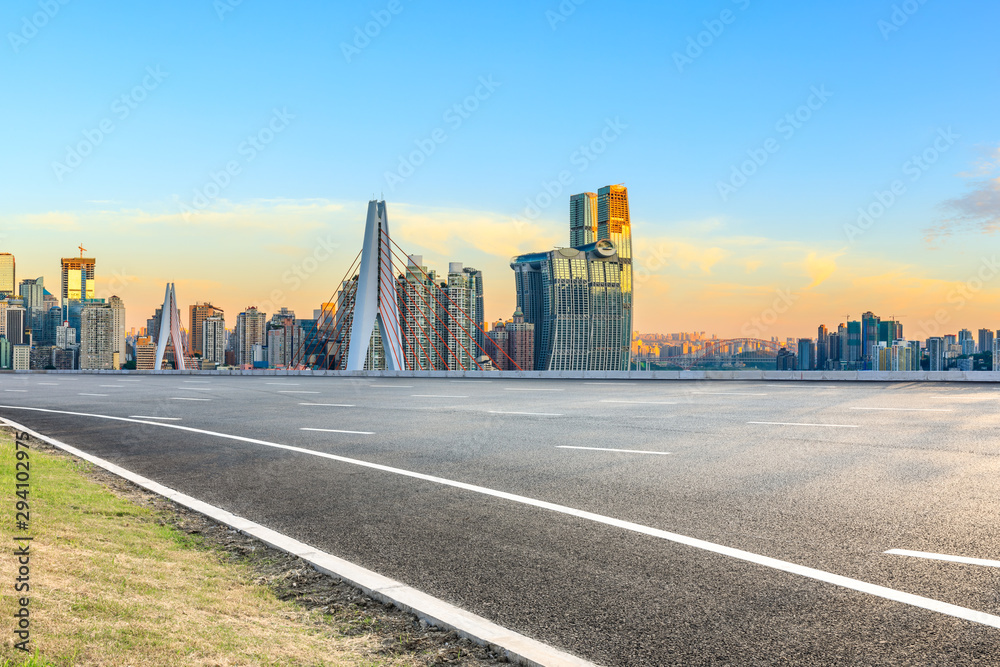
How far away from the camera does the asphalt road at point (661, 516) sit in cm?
383

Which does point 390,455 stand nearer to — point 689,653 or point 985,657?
point 689,653

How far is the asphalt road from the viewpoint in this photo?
12.6ft

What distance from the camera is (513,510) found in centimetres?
671

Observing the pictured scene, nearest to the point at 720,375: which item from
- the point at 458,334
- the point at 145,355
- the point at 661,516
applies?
the point at 458,334

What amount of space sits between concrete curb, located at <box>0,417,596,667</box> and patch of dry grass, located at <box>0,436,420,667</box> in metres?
0.40

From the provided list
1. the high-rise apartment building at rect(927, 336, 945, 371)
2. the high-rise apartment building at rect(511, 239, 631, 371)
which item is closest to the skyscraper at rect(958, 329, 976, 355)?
the high-rise apartment building at rect(927, 336, 945, 371)

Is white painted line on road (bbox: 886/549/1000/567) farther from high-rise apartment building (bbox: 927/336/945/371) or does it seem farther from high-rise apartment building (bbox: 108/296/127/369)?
high-rise apartment building (bbox: 108/296/127/369)

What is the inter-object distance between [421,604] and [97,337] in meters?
120

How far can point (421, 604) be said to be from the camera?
4.21 meters

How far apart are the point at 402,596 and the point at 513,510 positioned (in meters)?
2.45

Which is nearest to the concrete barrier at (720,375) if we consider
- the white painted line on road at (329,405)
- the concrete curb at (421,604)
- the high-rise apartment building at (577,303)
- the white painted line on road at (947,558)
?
the white painted line on road at (329,405)

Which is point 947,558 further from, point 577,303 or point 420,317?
point 577,303

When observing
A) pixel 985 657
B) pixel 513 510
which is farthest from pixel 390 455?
pixel 985 657

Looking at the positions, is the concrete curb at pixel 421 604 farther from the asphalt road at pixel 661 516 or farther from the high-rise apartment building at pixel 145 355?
the high-rise apartment building at pixel 145 355
